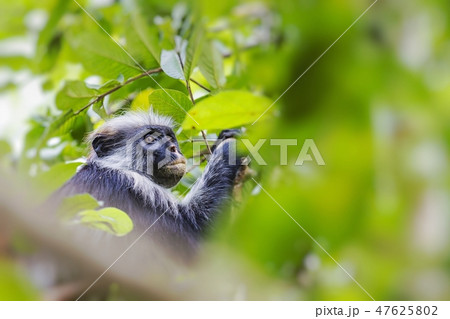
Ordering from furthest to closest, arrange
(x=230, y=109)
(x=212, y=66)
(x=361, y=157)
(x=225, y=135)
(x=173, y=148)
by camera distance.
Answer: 1. (x=173, y=148)
2. (x=225, y=135)
3. (x=212, y=66)
4. (x=230, y=109)
5. (x=361, y=157)

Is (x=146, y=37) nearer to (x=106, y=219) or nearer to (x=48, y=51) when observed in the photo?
(x=106, y=219)

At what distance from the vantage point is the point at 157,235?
3.05ft

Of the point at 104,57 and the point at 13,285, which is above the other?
the point at 104,57

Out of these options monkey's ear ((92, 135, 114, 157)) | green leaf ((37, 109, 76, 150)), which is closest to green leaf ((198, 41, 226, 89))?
green leaf ((37, 109, 76, 150))

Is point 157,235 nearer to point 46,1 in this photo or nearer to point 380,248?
point 46,1

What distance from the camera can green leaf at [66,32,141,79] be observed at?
2.46ft

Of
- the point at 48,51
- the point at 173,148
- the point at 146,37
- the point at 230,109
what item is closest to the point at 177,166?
the point at 173,148

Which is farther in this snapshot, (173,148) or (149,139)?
(149,139)

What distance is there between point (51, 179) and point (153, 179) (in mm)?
418

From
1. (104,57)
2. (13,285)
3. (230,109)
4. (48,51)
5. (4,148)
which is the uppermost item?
(48,51)

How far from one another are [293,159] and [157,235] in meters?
0.66

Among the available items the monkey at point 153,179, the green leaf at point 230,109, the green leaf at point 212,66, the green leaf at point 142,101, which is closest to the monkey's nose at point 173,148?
the monkey at point 153,179

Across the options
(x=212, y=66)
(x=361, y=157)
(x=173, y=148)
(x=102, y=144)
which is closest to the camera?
(x=361, y=157)

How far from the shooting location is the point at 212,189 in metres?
0.98
